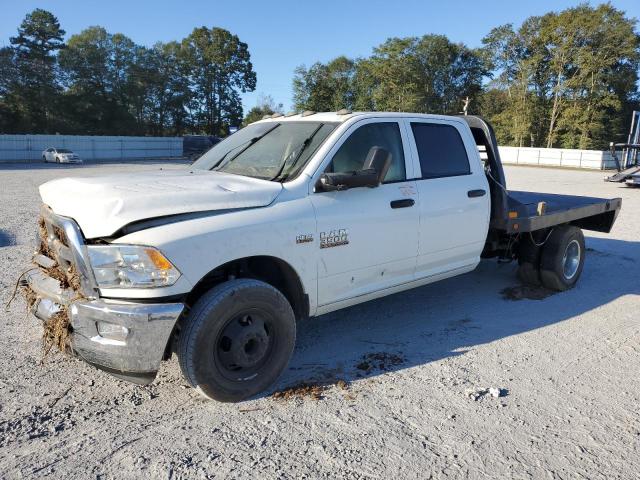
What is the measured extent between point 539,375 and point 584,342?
Result: 3.27 ft

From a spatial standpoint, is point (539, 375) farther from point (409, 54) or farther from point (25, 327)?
point (409, 54)

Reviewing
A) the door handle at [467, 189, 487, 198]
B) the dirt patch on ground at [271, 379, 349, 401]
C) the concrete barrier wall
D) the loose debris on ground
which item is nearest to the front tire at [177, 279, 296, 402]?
the dirt patch on ground at [271, 379, 349, 401]

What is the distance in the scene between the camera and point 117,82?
204ft

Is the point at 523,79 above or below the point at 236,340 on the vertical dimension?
above

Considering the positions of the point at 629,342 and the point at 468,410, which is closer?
the point at 468,410

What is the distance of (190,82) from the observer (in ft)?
227

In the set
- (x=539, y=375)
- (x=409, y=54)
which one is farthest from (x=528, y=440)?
(x=409, y=54)

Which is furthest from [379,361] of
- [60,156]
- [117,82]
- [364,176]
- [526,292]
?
[117,82]

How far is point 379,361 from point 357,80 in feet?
221

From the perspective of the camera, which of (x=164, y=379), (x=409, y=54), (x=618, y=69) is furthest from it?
(x=409, y=54)

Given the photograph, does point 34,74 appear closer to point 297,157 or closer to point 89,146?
point 89,146

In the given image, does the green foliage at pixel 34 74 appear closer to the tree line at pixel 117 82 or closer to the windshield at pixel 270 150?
the tree line at pixel 117 82

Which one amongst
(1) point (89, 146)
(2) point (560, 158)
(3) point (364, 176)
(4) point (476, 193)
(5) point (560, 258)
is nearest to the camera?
(3) point (364, 176)

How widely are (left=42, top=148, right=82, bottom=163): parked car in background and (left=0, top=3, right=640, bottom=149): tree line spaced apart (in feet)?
58.4
